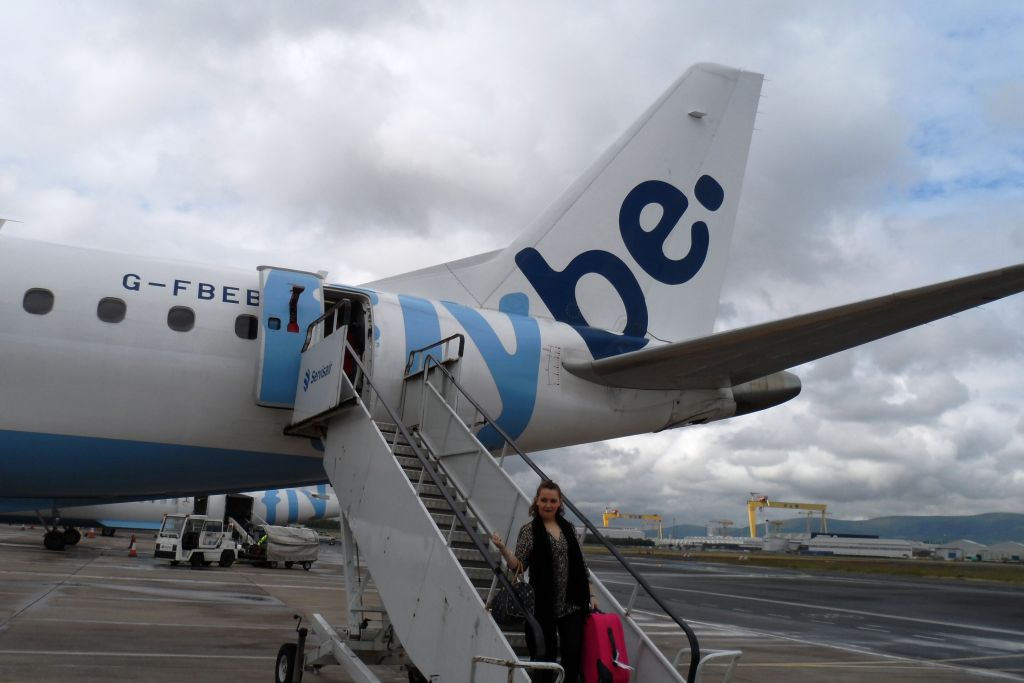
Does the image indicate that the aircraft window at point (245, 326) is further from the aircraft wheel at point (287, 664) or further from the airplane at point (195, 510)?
the airplane at point (195, 510)

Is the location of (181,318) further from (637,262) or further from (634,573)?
(637,262)

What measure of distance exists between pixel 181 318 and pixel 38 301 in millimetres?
1442

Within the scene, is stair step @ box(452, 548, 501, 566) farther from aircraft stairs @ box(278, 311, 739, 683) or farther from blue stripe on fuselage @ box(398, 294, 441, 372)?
blue stripe on fuselage @ box(398, 294, 441, 372)

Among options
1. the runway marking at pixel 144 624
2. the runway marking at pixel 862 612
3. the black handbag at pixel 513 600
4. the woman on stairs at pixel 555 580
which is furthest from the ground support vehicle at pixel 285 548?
the woman on stairs at pixel 555 580

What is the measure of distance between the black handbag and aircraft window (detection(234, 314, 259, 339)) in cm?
518

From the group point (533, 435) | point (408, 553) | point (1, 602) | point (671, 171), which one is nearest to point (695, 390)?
point (533, 435)

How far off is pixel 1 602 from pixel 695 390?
569 inches

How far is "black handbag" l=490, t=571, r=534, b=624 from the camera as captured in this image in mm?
5676

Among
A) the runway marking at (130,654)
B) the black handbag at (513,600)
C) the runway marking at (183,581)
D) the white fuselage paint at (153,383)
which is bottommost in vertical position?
the runway marking at (130,654)

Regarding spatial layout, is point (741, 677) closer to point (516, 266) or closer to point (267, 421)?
point (516, 266)

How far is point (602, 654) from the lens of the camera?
560cm

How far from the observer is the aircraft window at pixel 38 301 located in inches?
344

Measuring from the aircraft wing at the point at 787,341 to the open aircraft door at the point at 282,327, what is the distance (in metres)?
3.58

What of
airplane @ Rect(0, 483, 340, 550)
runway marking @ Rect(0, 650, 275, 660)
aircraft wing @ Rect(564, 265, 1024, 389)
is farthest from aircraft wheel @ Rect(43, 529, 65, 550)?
aircraft wing @ Rect(564, 265, 1024, 389)
